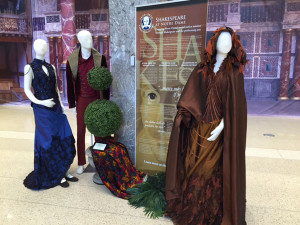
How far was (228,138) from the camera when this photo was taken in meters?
1.68

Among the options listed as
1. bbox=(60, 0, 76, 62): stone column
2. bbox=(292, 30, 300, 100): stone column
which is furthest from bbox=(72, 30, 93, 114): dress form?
bbox=(292, 30, 300, 100): stone column

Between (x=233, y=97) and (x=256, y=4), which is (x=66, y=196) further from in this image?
(x=256, y=4)

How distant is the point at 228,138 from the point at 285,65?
14.5ft

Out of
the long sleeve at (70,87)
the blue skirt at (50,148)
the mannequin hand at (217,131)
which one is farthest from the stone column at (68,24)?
the mannequin hand at (217,131)

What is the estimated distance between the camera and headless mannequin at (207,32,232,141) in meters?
1.59

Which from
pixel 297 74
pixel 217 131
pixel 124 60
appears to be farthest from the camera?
pixel 297 74

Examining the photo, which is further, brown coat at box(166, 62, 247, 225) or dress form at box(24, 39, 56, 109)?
dress form at box(24, 39, 56, 109)

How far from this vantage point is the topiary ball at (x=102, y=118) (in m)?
2.32

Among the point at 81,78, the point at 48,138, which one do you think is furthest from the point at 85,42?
the point at 48,138

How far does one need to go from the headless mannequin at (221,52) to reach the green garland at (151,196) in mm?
782

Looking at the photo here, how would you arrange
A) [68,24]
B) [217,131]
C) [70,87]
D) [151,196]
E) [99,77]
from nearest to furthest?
[217,131], [151,196], [99,77], [70,87], [68,24]

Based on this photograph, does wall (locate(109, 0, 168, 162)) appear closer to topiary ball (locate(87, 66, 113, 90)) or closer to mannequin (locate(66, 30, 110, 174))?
mannequin (locate(66, 30, 110, 174))

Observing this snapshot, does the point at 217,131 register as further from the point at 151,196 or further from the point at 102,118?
the point at 102,118

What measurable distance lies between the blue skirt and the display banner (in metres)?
0.78
